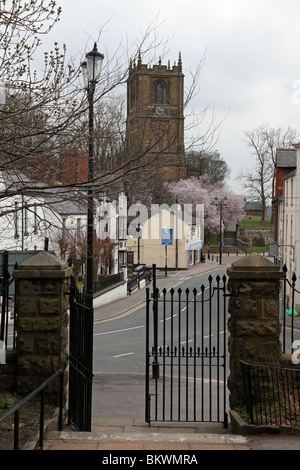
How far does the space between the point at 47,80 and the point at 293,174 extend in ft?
88.7

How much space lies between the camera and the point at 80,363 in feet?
24.6

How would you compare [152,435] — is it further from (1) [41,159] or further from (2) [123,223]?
(2) [123,223]

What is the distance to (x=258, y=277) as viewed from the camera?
7.53 m

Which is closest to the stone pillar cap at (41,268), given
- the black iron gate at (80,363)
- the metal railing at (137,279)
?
the black iron gate at (80,363)

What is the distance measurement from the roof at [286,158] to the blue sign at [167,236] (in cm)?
1655

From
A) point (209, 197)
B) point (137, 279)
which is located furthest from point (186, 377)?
point (209, 197)

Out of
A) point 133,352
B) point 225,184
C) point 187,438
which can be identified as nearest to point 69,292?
point 187,438

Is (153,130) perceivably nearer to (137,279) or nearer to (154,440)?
(154,440)

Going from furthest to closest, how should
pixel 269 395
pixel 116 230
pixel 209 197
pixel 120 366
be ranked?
pixel 209 197
pixel 116 230
pixel 120 366
pixel 269 395

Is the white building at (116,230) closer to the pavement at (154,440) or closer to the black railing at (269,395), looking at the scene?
the pavement at (154,440)

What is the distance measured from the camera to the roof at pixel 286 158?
3781 cm

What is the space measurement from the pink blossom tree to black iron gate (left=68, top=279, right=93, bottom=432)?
65.1 meters

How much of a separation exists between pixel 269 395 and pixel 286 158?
33.1 meters

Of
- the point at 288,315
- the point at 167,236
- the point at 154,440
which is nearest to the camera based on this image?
the point at 154,440
